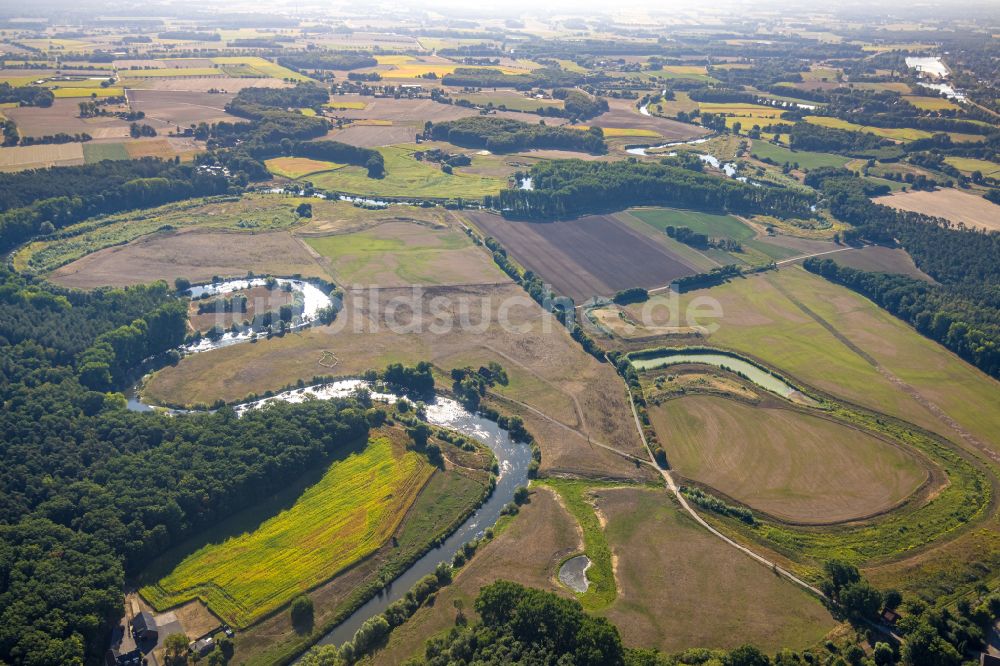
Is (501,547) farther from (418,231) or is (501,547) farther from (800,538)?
(418,231)

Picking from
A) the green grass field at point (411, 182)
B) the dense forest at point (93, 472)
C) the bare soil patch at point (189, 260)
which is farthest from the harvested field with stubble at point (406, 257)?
the dense forest at point (93, 472)

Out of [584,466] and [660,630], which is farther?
[584,466]

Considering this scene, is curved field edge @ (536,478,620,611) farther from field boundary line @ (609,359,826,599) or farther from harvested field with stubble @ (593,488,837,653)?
field boundary line @ (609,359,826,599)

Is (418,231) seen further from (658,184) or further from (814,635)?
(814,635)

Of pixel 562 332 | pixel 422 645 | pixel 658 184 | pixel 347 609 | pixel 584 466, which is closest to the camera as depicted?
pixel 422 645

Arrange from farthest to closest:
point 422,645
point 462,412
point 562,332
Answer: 1. point 562,332
2. point 462,412
3. point 422,645

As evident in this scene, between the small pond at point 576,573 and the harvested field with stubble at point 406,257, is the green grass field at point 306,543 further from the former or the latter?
the harvested field with stubble at point 406,257

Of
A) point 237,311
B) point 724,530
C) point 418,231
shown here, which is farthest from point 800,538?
point 418,231
